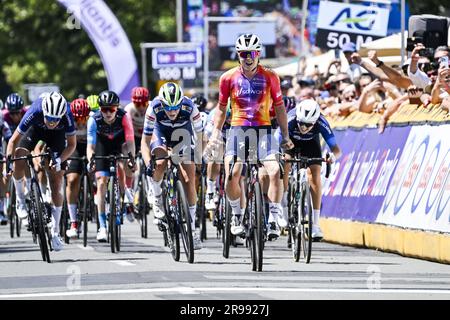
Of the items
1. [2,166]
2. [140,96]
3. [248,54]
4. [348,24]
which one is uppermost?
[248,54]

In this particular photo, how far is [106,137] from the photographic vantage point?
1855 cm

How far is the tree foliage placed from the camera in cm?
5903

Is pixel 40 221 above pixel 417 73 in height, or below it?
Result: below

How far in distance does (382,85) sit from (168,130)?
4.51 m

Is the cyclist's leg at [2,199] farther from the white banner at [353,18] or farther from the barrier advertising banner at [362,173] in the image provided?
the white banner at [353,18]

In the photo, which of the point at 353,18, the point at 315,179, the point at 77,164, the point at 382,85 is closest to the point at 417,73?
the point at 382,85

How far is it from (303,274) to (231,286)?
1.64m

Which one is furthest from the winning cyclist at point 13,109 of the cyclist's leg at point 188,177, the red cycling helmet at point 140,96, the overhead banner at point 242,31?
the overhead banner at point 242,31

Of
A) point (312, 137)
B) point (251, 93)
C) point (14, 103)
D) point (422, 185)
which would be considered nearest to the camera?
point (251, 93)

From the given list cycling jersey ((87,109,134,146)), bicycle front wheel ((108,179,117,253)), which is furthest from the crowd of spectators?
bicycle front wheel ((108,179,117,253))

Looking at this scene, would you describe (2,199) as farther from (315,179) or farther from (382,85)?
(315,179)

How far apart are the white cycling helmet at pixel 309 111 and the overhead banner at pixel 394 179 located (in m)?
1.22

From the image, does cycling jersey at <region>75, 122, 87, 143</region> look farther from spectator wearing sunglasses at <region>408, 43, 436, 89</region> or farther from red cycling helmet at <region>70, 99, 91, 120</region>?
spectator wearing sunglasses at <region>408, 43, 436, 89</region>
